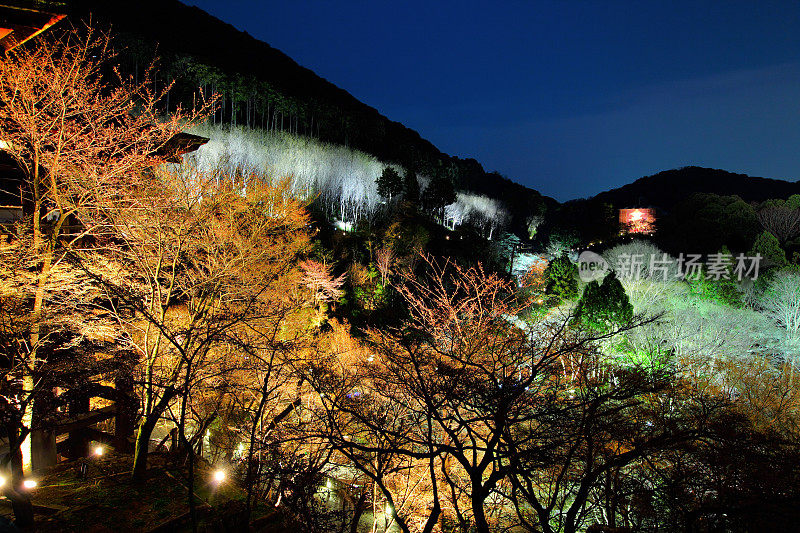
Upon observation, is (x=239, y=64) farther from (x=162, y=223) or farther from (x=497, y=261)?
(x=162, y=223)

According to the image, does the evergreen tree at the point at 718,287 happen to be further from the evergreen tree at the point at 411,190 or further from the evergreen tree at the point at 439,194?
the evergreen tree at the point at 439,194

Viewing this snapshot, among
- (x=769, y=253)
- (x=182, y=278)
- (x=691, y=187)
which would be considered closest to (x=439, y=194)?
(x=769, y=253)

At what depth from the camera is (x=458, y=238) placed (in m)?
35.2

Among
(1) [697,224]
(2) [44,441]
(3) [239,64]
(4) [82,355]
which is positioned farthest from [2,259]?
(3) [239,64]

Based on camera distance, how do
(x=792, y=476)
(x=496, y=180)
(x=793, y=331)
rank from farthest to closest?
(x=496, y=180)
(x=793, y=331)
(x=792, y=476)

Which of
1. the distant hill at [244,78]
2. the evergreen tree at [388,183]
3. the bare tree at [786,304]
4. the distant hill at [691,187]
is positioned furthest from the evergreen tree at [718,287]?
the distant hill at [691,187]

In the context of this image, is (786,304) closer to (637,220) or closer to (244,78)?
(637,220)

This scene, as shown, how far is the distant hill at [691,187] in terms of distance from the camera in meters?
53.4

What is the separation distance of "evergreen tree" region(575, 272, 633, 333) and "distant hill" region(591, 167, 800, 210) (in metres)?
37.1

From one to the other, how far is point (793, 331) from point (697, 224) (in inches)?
554

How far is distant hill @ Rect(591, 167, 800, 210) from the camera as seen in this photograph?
53438 mm

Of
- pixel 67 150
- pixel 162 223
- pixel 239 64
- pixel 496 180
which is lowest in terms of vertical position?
pixel 162 223

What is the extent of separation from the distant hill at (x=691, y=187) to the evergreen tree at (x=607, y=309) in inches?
1460

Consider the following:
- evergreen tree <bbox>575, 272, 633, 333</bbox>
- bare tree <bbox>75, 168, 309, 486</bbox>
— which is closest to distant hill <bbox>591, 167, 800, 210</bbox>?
evergreen tree <bbox>575, 272, 633, 333</bbox>
